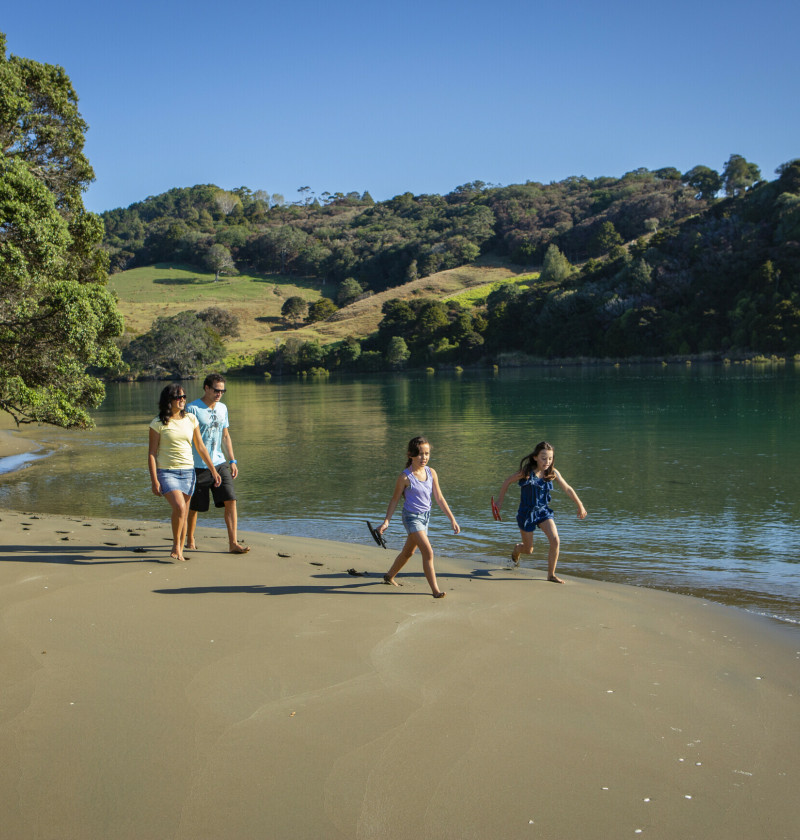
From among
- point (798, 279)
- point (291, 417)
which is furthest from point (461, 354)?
point (291, 417)

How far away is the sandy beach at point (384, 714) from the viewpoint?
337cm

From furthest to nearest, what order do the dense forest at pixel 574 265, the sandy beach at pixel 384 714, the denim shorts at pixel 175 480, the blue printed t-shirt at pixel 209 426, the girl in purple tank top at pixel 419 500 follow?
the dense forest at pixel 574 265
the blue printed t-shirt at pixel 209 426
the denim shorts at pixel 175 480
the girl in purple tank top at pixel 419 500
the sandy beach at pixel 384 714

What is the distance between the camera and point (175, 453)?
8047 mm

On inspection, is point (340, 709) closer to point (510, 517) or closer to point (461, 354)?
point (510, 517)

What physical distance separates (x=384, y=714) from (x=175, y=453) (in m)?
4.57

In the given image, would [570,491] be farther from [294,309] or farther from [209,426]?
[294,309]

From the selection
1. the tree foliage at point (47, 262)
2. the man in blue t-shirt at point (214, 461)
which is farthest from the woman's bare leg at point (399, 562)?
the tree foliage at point (47, 262)

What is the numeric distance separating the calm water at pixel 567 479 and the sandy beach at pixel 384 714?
230 cm

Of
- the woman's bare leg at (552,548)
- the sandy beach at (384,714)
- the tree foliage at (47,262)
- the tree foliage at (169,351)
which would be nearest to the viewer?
the sandy beach at (384,714)

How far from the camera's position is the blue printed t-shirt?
862 centimetres

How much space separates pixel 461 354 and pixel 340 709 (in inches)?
3767

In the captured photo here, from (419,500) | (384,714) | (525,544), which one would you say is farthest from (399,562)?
(384,714)

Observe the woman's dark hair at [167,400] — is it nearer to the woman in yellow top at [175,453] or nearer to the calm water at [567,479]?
the woman in yellow top at [175,453]

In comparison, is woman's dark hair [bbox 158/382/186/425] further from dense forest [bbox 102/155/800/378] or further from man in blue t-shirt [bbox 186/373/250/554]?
dense forest [bbox 102/155/800/378]
